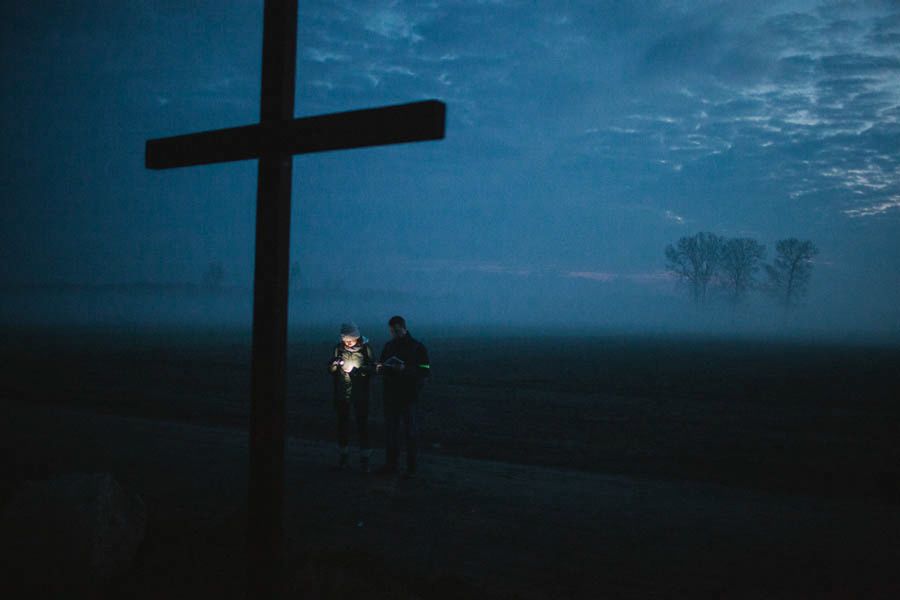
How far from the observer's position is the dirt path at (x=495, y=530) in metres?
4.51

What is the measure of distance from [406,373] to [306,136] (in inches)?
211

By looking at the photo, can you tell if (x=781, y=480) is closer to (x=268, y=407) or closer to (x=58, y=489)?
(x=268, y=407)

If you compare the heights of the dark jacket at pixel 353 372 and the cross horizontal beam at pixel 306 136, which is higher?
the cross horizontal beam at pixel 306 136

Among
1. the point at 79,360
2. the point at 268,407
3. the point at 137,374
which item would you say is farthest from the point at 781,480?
the point at 79,360

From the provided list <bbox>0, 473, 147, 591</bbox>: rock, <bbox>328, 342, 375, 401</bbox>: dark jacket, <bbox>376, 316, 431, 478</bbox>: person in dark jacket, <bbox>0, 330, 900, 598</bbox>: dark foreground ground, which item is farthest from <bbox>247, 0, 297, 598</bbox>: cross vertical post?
<bbox>328, 342, 375, 401</bbox>: dark jacket

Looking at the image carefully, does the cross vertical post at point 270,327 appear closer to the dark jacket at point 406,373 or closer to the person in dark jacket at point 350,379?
the dark jacket at point 406,373

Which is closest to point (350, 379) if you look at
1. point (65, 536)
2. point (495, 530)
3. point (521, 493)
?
point (521, 493)

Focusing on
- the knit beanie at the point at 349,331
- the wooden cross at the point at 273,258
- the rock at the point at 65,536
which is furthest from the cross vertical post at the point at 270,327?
the knit beanie at the point at 349,331

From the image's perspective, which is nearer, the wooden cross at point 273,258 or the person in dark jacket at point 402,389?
the wooden cross at point 273,258

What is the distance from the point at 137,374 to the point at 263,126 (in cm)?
2175

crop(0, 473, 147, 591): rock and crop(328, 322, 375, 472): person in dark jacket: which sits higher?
crop(328, 322, 375, 472): person in dark jacket

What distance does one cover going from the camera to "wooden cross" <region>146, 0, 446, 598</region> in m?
3.30

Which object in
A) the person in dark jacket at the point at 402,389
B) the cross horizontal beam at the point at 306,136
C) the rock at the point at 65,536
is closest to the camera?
the cross horizontal beam at the point at 306,136

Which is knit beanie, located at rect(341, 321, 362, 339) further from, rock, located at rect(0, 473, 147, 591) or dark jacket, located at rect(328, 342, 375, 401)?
rock, located at rect(0, 473, 147, 591)
